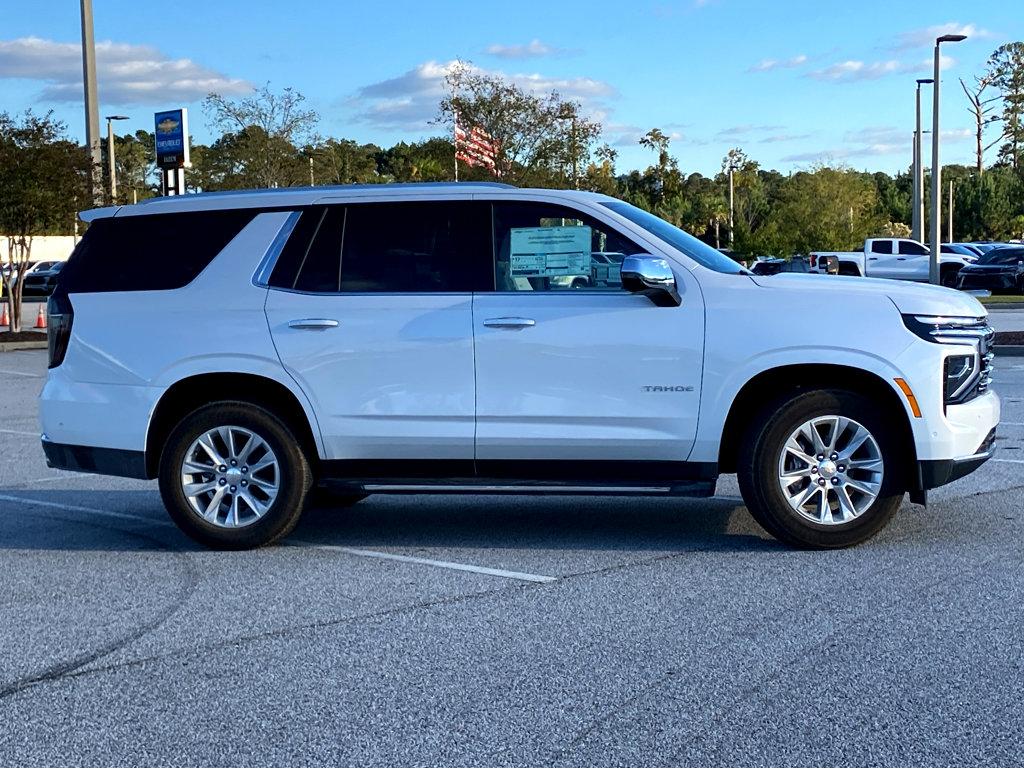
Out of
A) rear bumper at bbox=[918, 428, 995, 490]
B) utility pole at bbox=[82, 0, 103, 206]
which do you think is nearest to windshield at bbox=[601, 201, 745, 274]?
rear bumper at bbox=[918, 428, 995, 490]

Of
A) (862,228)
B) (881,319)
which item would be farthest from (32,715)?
(862,228)

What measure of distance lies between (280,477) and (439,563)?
40.3 inches

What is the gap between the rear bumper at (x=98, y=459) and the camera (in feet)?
24.2

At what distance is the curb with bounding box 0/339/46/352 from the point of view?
2550 centimetres

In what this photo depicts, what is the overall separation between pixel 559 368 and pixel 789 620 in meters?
1.95

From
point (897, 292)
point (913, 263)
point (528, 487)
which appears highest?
point (913, 263)

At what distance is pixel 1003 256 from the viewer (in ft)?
137

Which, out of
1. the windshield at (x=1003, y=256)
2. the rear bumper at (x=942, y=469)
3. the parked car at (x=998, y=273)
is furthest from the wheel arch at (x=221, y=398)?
the windshield at (x=1003, y=256)

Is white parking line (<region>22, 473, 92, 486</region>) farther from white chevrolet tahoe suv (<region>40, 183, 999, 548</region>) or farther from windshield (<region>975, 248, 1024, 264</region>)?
windshield (<region>975, 248, 1024, 264</region>)

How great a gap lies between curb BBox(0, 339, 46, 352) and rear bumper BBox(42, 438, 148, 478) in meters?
19.2

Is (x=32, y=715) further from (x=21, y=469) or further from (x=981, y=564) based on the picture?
(x=21, y=469)

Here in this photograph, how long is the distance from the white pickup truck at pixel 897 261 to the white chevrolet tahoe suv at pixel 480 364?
3804cm

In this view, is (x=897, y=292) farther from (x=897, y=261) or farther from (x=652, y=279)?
(x=897, y=261)

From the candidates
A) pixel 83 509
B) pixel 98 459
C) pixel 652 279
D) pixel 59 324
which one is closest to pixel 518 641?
pixel 652 279
